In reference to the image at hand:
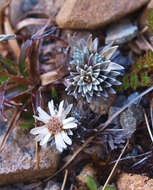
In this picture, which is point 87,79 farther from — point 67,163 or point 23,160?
point 23,160

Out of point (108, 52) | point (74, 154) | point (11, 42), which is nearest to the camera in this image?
point (108, 52)

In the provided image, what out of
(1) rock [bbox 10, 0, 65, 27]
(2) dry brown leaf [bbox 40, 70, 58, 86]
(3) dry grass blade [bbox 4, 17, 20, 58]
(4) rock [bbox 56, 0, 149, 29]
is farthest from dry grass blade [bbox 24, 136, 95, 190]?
(1) rock [bbox 10, 0, 65, 27]

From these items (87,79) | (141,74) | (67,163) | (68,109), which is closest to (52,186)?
(67,163)

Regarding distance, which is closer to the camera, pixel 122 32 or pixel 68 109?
pixel 68 109

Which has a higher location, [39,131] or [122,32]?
[122,32]

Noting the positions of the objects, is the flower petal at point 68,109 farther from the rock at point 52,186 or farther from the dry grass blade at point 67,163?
the rock at point 52,186

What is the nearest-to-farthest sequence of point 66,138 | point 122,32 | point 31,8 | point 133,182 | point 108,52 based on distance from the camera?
point 66,138 → point 133,182 → point 108,52 → point 122,32 → point 31,8

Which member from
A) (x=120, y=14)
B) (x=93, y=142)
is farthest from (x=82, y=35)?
(x=93, y=142)
